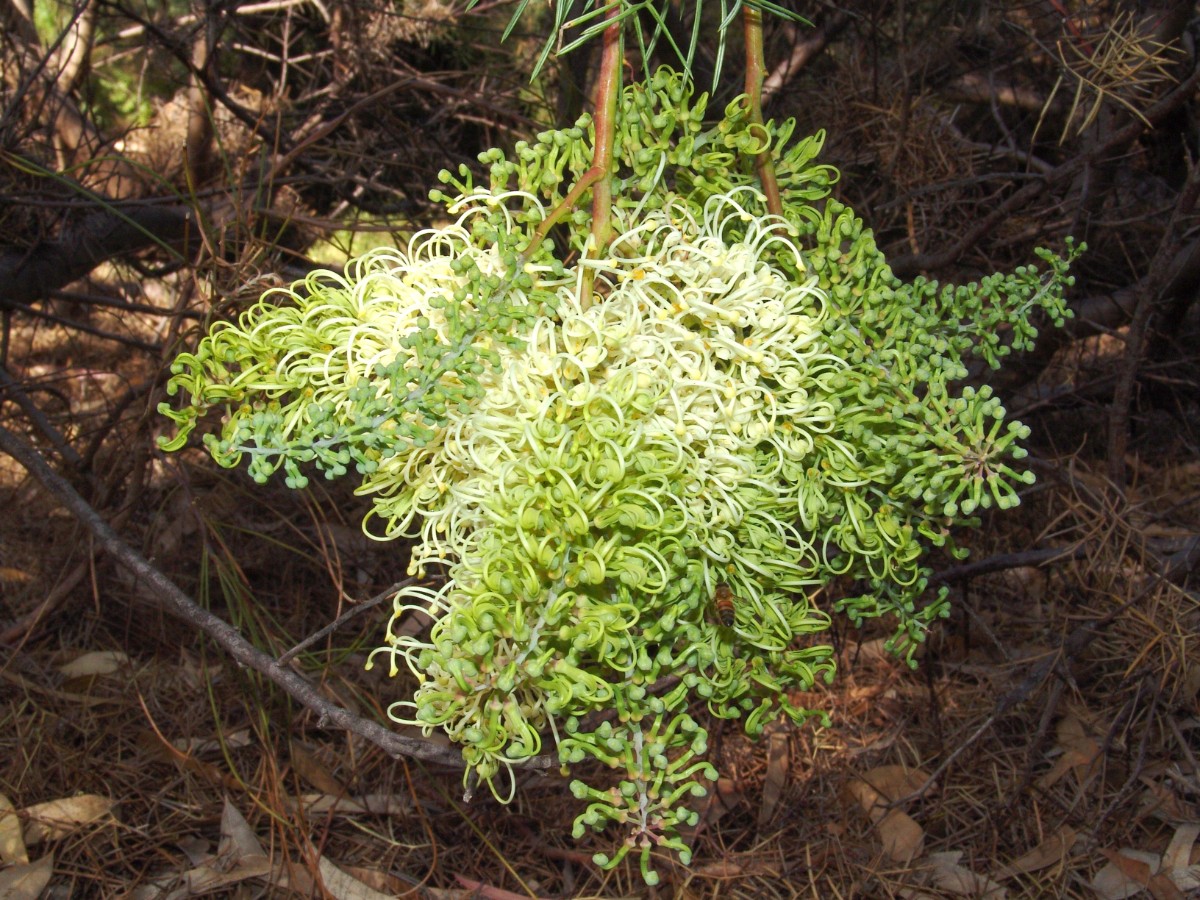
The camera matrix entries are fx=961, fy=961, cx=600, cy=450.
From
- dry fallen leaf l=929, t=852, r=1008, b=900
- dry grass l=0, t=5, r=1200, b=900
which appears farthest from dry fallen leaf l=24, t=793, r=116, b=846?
dry fallen leaf l=929, t=852, r=1008, b=900

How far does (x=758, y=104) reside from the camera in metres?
0.74

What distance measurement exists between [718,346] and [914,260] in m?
0.88

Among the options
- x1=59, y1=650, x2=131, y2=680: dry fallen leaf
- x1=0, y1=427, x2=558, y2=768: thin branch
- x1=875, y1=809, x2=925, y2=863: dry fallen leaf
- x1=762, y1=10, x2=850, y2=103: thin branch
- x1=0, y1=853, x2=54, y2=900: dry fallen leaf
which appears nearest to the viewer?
x1=0, y1=427, x2=558, y2=768: thin branch

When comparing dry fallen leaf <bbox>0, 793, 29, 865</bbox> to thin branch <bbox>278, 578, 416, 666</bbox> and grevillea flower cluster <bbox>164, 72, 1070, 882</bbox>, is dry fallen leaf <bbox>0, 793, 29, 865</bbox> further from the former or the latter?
grevillea flower cluster <bbox>164, 72, 1070, 882</bbox>

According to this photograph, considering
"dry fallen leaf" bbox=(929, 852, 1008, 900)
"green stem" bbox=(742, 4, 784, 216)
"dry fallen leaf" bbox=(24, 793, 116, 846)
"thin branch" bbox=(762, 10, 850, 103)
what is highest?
"green stem" bbox=(742, 4, 784, 216)

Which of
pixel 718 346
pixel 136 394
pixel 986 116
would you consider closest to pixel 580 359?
pixel 718 346

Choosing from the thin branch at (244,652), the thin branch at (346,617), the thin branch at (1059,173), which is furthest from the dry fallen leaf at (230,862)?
the thin branch at (1059,173)

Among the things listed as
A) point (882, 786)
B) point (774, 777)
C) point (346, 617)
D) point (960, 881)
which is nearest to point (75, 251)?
point (346, 617)

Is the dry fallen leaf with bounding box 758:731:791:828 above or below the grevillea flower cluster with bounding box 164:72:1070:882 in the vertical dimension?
below

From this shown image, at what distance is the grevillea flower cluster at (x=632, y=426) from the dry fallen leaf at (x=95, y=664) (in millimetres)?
1066

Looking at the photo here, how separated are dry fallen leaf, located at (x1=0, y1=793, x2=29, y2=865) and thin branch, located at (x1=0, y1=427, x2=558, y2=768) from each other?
1.32 feet

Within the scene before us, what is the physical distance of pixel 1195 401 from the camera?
2029mm

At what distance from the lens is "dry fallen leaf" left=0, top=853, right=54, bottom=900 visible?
1157 mm

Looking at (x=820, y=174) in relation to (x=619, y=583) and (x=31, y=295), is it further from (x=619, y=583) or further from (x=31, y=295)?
(x=31, y=295)
